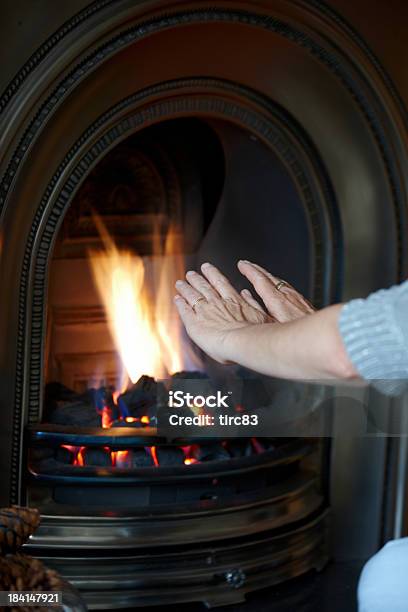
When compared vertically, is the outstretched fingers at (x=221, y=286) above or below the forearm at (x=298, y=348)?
above

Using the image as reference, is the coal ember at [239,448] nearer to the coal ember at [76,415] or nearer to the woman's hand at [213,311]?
the coal ember at [76,415]

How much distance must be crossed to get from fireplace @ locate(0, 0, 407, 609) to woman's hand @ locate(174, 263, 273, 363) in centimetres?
54

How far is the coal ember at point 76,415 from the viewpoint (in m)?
2.12

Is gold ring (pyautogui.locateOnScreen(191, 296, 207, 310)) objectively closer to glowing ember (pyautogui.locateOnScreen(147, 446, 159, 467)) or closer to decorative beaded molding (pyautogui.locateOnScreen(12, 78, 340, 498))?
decorative beaded molding (pyautogui.locateOnScreen(12, 78, 340, 498))

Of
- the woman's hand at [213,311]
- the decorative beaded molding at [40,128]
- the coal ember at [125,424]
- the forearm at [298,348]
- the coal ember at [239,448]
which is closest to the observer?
the forearm at [298,348]

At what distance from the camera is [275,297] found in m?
1.30

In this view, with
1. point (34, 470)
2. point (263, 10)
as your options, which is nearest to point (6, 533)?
point (34, 470)

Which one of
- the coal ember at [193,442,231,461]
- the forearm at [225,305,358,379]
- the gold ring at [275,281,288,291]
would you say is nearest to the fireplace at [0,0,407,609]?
the coal ember at [193,442,231,461]

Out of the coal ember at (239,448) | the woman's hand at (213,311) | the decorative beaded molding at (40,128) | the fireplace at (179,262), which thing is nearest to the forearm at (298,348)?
the woman's hand at (213,311)

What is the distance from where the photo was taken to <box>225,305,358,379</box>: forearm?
100 centimetres

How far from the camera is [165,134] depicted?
2381 millimetres

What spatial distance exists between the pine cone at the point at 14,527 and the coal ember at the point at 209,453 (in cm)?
93

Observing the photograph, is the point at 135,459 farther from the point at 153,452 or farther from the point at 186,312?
the point at 186,312

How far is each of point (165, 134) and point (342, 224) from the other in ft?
1.39
